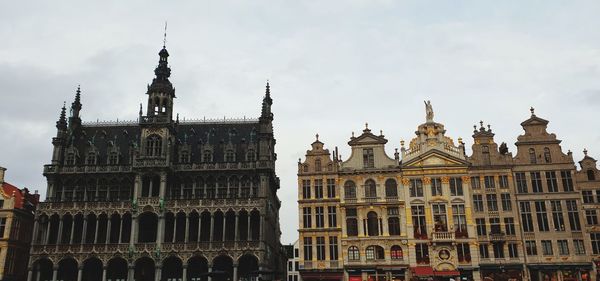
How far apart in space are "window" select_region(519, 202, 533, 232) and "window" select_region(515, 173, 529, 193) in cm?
157

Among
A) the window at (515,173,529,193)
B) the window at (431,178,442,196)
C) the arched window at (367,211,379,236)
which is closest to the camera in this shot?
the window at (515,173,529,193)

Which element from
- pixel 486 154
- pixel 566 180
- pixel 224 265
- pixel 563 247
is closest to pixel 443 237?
pixel 486 154

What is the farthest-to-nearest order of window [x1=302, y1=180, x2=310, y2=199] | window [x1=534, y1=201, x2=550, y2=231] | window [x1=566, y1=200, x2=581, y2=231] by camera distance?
1. window [x1=302, y1=180, x2=310, y2=199]
2. window [x1=534, y1=201, x2=550, y2=231]
3. window [x1=566, y1=200, x2=581, y2=231]

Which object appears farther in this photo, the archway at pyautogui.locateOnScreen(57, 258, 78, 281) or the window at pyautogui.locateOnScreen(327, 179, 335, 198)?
the window at pyautogui.locateOnScreen(327, 179, 335, 198)

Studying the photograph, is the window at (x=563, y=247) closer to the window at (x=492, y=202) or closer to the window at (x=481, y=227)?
the window at (x=492, y=202)

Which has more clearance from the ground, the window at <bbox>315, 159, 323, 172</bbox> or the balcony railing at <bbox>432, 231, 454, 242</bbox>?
the window at <bbox>315, 159, 323, 172</bbox>

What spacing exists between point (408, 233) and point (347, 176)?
9781mm

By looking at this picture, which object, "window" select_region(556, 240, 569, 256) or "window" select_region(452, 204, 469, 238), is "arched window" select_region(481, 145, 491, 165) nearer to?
"window" select_region(452, 204, 469, 238)

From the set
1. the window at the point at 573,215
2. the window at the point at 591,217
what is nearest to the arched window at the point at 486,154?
the window at the point at 573,215

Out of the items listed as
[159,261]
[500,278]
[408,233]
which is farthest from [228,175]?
[500,278]

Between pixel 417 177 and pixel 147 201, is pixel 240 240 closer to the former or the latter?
pixel 147 201

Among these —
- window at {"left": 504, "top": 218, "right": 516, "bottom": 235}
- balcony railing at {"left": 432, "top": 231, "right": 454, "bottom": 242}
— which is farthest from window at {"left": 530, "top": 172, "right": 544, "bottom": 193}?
balcony railing at {"left": 432, "top": 231, "right": 454, "bottom": 242}

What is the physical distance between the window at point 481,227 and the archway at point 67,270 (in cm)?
4790

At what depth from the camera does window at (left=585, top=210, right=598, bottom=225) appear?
5872 centimetres
